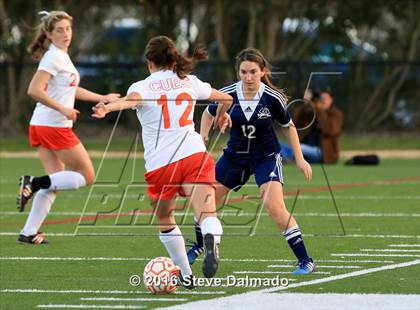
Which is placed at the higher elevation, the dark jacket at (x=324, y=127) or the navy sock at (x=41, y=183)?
the navy sock at (x=41, y=183)

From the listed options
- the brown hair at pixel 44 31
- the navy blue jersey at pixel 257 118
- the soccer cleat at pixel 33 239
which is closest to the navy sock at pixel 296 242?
the navy blue jersey at pixel 257 118

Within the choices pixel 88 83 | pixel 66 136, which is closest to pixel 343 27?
pixel 88 83

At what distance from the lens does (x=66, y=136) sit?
Result: 1188 cm

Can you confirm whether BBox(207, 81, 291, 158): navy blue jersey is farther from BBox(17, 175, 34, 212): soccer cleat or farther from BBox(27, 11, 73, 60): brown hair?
BBox(17, 175, 34, 212): soccer cleat

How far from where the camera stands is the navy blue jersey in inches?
391

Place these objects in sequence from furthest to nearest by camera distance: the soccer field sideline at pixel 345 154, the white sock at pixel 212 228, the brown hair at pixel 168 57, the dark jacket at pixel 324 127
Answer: the soccer field sideline at pixel 345 154 < the dark jacket at pixel 324 127 < the brown hair at pixel 168 57 < the white sock at pixel 212 228

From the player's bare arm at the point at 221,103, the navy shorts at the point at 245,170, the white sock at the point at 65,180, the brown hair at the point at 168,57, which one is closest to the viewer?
the brown hair at the point at 168,57

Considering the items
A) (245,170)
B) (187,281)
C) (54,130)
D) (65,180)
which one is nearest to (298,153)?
(245,170)

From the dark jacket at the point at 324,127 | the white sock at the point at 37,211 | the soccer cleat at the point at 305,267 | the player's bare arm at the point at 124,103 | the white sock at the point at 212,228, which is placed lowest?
the dark jacket at the point at 324,127

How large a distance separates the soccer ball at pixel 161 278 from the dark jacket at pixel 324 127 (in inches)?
550

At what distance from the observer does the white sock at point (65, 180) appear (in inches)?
465

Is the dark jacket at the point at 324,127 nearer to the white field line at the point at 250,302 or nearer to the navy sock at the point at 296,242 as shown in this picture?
the navy sock at the point at 296,242

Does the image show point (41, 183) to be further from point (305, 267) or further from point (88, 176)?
point (305, 267)

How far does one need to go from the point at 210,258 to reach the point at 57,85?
3.93m
